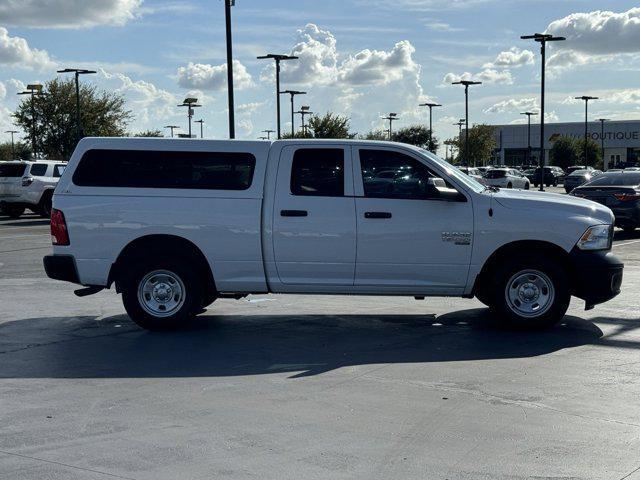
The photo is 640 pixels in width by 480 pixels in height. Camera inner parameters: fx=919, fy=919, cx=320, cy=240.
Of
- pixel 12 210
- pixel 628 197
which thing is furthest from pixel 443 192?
pixel 12 210

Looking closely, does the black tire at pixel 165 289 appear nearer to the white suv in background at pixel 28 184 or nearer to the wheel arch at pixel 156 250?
the wheel arch at pixel 156 250

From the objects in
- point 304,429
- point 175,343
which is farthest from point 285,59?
point 304,429

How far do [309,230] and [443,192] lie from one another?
1438mm

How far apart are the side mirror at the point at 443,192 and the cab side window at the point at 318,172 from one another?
3.09ft

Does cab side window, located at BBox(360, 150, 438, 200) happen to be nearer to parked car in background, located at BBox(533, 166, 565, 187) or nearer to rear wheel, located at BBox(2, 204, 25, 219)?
rear wheel, located at BBox(2, 204, 25, 219)

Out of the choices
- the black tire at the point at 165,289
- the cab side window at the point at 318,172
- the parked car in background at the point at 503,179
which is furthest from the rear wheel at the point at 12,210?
the parked car in background at the point at 503,179

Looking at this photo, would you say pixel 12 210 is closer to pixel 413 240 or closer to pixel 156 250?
pixel 156 250

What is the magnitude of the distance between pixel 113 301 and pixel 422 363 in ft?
17.8

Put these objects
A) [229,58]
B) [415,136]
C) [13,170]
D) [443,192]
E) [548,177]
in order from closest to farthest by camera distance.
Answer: [443,192] → [229,58] → [13,170] → [548,177] → [415,136]

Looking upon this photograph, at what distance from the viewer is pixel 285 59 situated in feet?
141

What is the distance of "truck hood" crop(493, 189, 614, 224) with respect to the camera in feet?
31.4

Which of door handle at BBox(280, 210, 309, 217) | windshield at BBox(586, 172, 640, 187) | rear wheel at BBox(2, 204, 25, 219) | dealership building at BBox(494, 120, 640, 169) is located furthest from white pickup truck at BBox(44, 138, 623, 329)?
dealership building at BBox(494, 120, 640, 169)

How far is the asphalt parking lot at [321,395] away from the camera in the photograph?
537 cm

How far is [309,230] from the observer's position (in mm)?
9562
